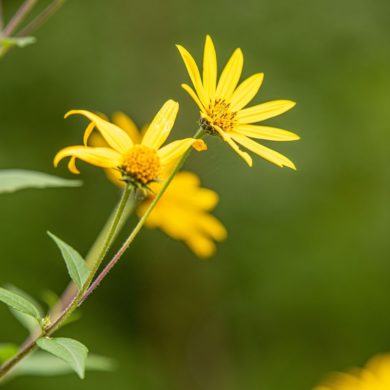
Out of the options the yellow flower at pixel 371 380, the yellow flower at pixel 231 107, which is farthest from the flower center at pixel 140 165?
the yellow flower at pixel 371 380

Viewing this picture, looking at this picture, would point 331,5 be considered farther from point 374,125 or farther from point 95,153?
point 95,153

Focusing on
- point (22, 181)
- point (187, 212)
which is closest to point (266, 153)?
point (22, 181)

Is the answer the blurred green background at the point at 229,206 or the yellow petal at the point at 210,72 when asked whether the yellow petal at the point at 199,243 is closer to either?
the yellow petal at the point at 210,72

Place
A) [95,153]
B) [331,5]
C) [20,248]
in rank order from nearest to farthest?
[95,153]
[20,248]
[331,5]

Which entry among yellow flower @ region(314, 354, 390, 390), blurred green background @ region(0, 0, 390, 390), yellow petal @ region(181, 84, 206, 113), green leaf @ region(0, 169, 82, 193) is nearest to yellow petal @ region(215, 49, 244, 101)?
yellow petal @ region(181, 84, 206, 113)

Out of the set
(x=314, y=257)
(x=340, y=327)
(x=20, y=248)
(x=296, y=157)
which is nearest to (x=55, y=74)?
(x=20, y=248)

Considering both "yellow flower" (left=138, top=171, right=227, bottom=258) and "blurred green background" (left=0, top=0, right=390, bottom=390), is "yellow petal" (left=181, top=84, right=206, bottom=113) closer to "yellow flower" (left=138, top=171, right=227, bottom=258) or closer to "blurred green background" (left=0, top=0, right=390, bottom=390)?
"yellow flower" (left=138, top=171, right=227, bottom=258)

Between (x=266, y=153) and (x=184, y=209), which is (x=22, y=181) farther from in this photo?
(x=184, y=209)
